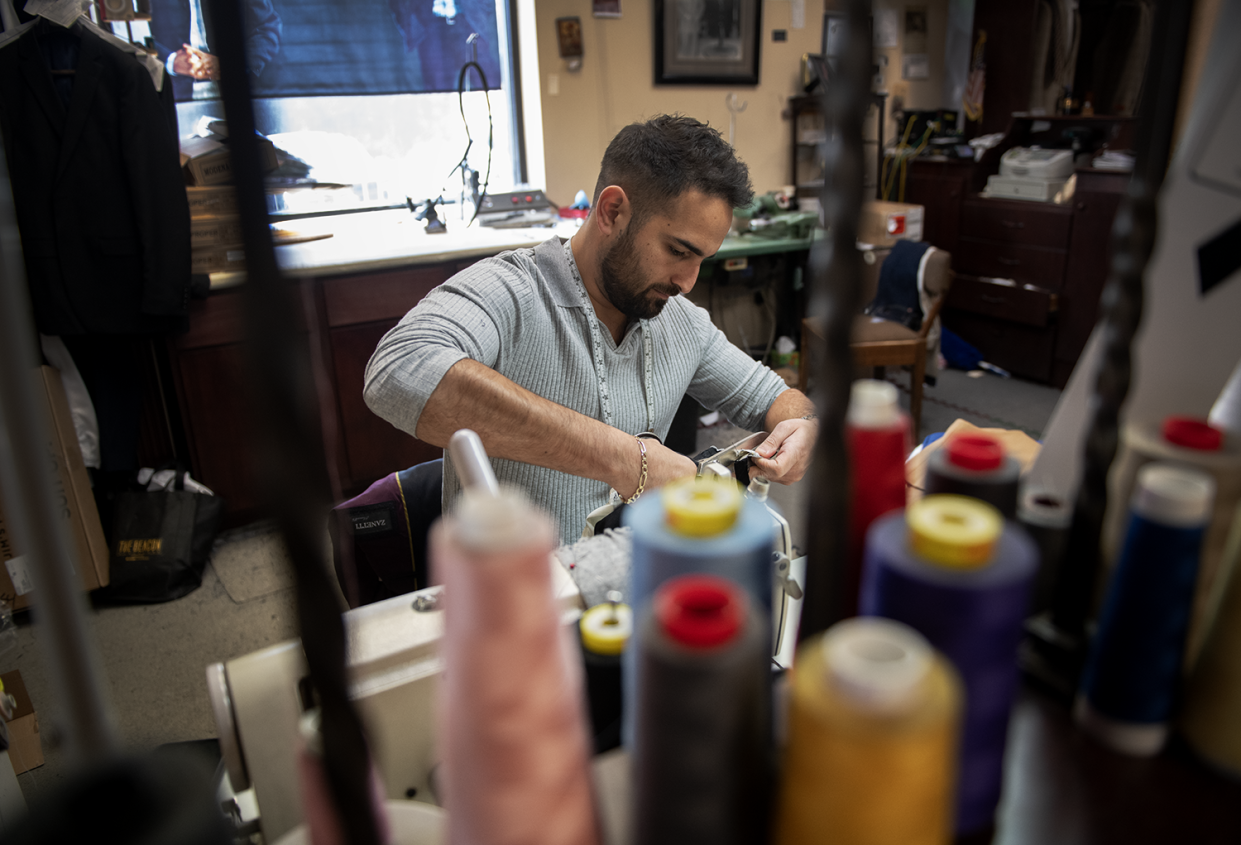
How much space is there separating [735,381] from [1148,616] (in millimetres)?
1415

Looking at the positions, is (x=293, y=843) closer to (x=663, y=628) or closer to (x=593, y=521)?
(x=663, y=628)

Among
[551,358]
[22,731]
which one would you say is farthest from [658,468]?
[22,731]

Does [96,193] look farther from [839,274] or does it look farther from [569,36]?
[839,274]

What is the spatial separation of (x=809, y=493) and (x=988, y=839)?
21 centimetres

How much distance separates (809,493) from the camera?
356 mm

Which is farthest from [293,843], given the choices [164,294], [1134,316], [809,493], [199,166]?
[199,166]

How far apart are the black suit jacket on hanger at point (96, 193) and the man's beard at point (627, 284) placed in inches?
63.8

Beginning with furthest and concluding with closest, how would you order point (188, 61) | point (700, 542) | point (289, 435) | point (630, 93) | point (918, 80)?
point (918, 80), point (630, 93), point (188, 61), point (700, 542), point (289, 435)

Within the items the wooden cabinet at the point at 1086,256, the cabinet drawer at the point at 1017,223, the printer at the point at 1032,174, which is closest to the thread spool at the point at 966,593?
the wooden cabinet at the point at 1086,256

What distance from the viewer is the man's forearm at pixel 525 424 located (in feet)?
4.27

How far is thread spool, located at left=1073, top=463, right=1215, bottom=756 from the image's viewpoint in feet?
1.22

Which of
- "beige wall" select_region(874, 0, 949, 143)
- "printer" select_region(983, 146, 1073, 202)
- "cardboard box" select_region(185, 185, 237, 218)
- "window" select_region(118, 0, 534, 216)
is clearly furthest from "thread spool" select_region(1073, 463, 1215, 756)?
"beige wall" select_region(874, 0, 949, 143)

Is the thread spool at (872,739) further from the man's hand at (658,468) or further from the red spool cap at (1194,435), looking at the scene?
the man's hand at (658,468)

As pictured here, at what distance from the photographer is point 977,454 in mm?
451
